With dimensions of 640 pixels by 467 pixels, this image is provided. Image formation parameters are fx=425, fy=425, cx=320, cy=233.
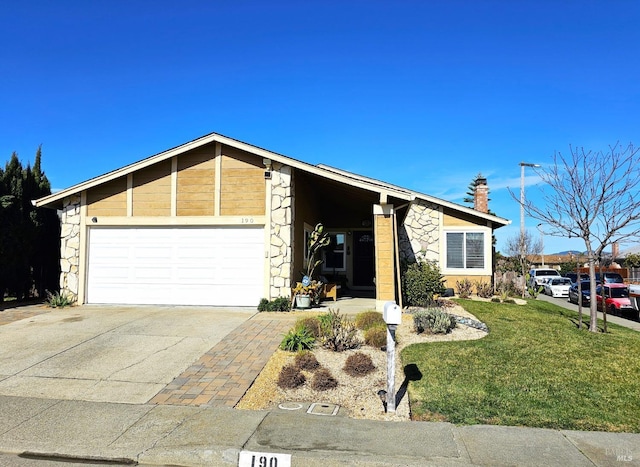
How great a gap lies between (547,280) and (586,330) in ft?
66.7

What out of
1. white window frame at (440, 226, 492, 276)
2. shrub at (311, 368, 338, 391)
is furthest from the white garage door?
white window frame at (440, 226, 492, 276)

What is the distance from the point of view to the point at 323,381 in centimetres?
605

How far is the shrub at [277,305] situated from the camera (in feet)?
37.5

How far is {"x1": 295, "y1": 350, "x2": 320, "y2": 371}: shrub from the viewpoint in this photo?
6.65 metres

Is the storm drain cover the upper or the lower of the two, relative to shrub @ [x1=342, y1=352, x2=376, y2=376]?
lower

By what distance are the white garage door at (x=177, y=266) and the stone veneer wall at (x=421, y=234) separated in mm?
7670

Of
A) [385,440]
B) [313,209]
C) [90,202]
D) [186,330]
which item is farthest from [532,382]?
[90,202]

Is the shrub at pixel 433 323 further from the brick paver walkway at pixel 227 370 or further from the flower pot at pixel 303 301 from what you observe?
the flower pot at pixel 303 301

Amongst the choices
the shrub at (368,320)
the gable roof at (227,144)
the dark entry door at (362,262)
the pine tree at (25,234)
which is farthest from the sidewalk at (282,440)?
the dark entry door at (362,262)

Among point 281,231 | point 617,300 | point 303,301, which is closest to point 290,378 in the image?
point 303,301

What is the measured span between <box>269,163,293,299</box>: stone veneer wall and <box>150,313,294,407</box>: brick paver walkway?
234cm

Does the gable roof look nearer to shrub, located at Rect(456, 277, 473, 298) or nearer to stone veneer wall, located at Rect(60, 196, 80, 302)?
stone veneer wall, located at Rect(60, 196, 80, 302)

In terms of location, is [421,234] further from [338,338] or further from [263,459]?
[263,459]

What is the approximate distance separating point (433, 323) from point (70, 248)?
10572mm
